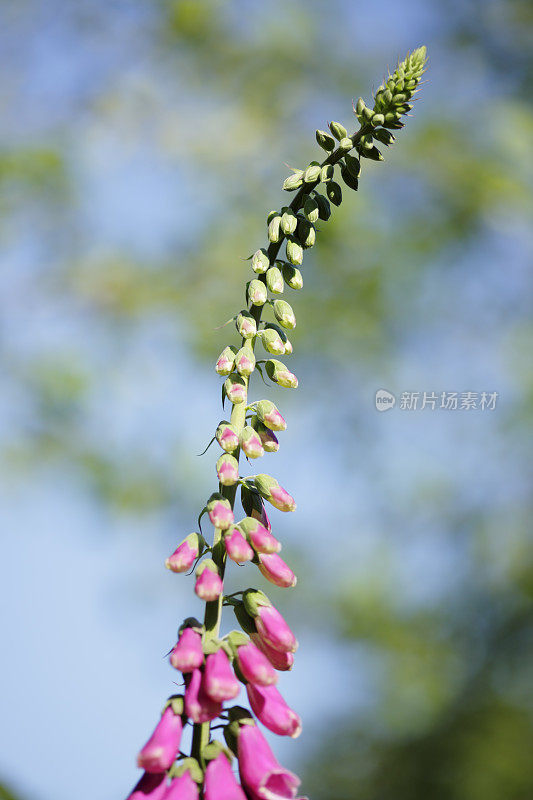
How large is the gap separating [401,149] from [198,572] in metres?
3.47

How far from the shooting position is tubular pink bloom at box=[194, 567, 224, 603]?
0.49 metres

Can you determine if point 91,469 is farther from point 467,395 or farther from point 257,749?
point 257,749

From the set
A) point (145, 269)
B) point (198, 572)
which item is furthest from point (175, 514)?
point (198, 572)

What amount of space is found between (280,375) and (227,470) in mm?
114

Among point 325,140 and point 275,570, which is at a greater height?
point 325,140

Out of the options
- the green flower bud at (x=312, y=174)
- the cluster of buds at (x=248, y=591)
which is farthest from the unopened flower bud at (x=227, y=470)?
the green flower bud at (x=312, y=174)

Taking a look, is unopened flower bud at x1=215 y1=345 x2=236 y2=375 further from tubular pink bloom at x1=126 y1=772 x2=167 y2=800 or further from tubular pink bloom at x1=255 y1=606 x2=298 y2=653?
tubular pink bloom at x1=126 y1=772 x2=167 y2=800

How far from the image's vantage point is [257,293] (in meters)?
0.58

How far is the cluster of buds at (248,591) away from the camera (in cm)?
49

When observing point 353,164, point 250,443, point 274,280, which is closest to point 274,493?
point 250,443

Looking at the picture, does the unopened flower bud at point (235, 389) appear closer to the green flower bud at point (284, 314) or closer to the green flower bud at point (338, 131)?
the green flower bud at point (284, 314)

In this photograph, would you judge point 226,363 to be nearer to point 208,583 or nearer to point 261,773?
point 208,583

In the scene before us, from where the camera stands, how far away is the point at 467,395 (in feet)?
11.1

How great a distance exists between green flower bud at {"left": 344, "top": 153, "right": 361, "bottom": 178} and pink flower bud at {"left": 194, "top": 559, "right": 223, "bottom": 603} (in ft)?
1.04
